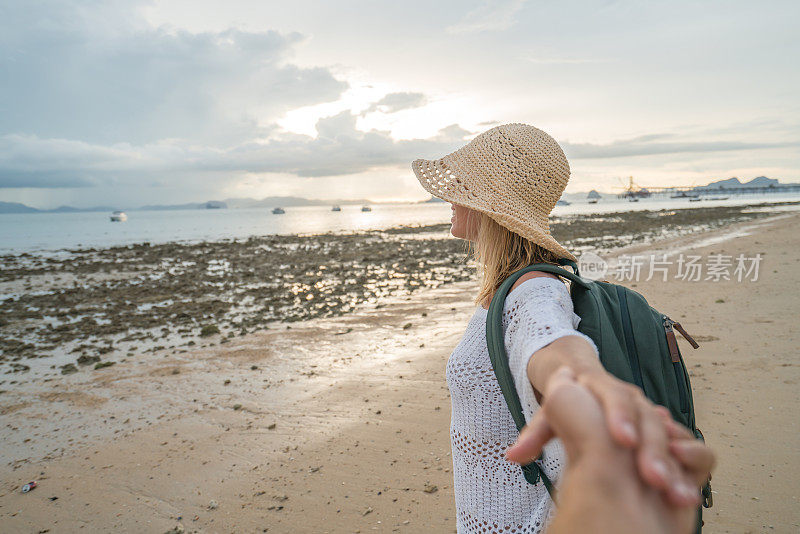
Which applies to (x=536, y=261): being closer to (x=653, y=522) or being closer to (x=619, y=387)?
(x=619, y=387)

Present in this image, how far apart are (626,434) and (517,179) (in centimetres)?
124

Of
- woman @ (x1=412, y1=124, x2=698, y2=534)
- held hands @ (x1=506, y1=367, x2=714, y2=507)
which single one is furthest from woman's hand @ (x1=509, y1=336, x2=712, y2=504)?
woman @ (x1=412, y1=124, x2=698, y2=534)

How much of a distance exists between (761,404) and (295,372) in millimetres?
6236

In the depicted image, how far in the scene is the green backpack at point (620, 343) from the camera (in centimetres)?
136

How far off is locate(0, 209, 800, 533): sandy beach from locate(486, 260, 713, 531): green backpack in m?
2.72

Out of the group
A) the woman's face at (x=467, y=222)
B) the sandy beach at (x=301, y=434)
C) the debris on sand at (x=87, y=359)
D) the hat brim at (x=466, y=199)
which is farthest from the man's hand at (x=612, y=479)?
the debris on sand at (x=87, y=359)

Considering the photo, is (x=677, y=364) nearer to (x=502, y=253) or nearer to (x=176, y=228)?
(x=502, y=253)

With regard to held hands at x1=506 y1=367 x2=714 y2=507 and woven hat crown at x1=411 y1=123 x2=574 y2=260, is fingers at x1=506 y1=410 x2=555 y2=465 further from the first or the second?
woven hat crown at x1=411 y1=123 x2=574 y2=260

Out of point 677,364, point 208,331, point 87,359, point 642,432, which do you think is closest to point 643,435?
point 642,432

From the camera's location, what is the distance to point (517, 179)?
5.45ft

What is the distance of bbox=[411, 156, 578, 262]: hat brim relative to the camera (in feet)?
5.26

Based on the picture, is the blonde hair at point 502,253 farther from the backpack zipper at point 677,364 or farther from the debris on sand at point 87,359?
the debris on sand at point 87,359

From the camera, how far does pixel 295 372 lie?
23.9 feet

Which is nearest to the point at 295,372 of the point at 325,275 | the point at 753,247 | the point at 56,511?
the point at 56,511
